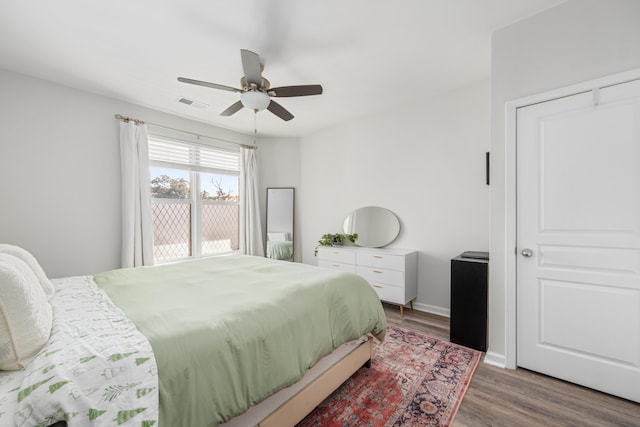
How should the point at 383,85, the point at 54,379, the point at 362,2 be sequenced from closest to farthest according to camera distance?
1. the point at 54,379
2. the point at 362,2
3. the point at 383,85

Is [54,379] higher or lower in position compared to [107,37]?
lower

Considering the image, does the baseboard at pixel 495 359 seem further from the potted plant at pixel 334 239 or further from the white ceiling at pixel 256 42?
the white ceiling at pixel 256 42

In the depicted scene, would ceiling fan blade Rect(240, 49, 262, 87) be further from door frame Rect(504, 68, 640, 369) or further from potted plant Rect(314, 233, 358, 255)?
potted plant Rect(314, 233, 358, 255)

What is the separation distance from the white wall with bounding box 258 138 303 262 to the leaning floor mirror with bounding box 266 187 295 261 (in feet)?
0.31

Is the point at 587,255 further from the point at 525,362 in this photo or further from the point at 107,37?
the point at 107,37

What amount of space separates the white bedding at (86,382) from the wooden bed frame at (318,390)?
64cm

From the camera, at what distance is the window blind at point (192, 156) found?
367 centimetres

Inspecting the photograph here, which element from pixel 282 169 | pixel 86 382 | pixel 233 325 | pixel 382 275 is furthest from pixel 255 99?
pixel 282 169

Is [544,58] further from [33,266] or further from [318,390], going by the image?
[33,266]

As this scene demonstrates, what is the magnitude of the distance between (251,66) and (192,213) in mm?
2731

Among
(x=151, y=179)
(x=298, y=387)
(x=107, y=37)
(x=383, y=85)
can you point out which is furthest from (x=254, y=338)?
(x=151, y=179)

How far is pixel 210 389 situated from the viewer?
106 centimetres

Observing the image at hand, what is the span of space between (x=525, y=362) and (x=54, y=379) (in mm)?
2780

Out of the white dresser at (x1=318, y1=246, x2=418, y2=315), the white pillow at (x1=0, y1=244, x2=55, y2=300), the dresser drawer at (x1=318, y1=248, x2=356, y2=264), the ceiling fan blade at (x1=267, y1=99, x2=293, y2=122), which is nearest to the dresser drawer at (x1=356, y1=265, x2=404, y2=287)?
the white dresser at (x1=318, y1=246, x2=418, y2=315)
